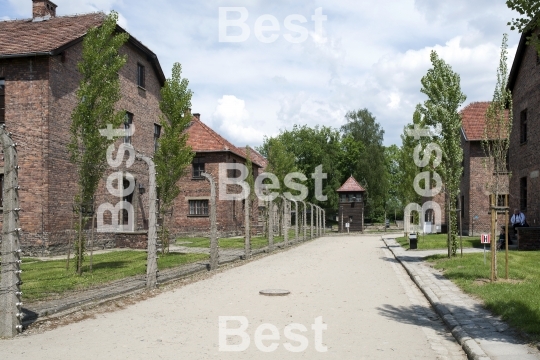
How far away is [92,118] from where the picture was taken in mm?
13680

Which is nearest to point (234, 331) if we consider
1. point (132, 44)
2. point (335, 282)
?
point (335, 282)

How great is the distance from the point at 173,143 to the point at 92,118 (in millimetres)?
5657

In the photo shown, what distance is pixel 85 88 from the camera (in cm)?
1376

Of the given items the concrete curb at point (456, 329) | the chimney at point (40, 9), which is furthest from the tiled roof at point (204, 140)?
the concrete curb at point (456, 329)

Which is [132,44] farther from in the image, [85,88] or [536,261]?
[536,261]

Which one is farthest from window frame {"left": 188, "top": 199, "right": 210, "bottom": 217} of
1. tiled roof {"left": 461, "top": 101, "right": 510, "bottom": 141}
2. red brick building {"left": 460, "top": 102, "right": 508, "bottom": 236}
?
tiled roof {"left": 461, "top": 101, "right": 510, "bottom": 141}

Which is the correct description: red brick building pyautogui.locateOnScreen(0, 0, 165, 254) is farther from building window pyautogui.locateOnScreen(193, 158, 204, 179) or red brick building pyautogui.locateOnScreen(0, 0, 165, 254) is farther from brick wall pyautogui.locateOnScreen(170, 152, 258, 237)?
building window pyautogui.locateOnScreen(193, 158, 204, 179)

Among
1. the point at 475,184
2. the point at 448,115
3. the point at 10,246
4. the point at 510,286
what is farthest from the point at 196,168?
the point at 10,246

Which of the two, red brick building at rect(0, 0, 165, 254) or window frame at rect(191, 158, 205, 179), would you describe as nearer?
red brick building at rect(0, 0, 165, 254)

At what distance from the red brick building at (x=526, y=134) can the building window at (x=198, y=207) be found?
20.6 m

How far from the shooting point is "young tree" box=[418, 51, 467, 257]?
685 inches

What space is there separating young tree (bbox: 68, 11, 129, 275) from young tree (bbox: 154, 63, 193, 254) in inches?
196

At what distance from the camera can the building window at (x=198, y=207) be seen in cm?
3847

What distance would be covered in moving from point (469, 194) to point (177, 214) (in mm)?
19726
